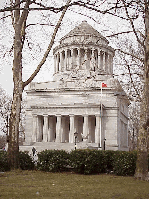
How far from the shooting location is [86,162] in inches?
599

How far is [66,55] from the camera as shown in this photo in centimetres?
6181

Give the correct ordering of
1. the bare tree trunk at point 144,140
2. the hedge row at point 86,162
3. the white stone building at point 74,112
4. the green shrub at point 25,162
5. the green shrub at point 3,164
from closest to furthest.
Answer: the bare tree trunk at point 144,140 < the hedge row at point 86,162 < the green shrub at point 3,164 < the green shrub at point 25,162 < the white stone building at point 74,112

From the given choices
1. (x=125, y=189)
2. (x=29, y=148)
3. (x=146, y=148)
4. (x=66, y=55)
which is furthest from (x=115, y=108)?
(x=125, y=189)

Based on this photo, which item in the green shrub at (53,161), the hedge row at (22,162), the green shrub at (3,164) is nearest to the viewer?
the green shrub at (3,164)

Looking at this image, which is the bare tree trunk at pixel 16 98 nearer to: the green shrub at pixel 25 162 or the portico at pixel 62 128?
the green shrub at pixel 25 162

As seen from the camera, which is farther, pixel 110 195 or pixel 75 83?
pixel 75 83

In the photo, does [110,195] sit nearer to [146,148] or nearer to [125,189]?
[125,189]

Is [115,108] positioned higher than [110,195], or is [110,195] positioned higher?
[115,108]

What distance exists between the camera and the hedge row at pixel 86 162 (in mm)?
14789

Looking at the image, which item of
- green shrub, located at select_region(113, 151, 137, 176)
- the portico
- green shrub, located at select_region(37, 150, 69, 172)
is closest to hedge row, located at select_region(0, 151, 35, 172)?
green shrub, located at select_region(37, 150, 69, 172)

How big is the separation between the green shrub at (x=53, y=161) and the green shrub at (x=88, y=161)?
50 centimetres

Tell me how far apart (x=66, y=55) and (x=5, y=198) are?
5548 cm

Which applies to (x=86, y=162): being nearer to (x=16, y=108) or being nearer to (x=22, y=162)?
(x=22, y=162)

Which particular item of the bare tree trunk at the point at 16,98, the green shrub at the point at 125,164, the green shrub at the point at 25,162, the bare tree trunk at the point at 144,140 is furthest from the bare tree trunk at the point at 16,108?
the bare tree trunk at the point at 144,140
